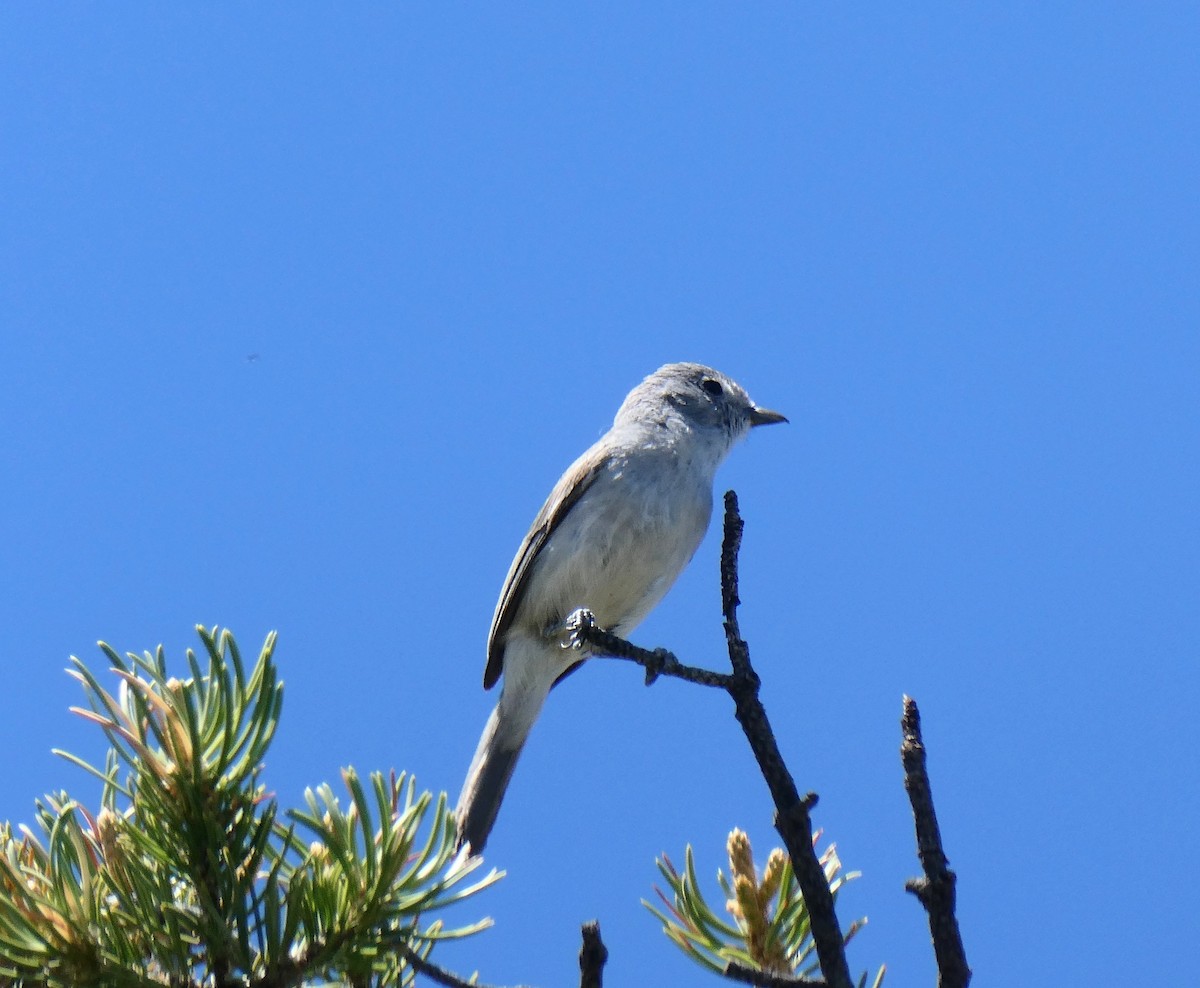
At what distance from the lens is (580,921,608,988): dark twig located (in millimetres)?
1203

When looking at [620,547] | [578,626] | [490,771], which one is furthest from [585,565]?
[578,626]

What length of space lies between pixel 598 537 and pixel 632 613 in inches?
13.1

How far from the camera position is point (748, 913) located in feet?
5.42

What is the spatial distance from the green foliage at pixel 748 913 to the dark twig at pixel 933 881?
1.34 ft

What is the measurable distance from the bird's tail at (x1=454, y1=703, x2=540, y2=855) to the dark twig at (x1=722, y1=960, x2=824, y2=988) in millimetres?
2416

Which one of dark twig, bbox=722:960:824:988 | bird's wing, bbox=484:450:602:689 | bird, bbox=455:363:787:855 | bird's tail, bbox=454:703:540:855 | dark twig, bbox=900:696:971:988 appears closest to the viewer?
dark twig, bbox=900:696:971:988

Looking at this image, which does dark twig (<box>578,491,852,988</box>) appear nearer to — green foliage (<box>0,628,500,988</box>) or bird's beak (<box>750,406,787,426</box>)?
green foliage (<box>0,628,500,988</box>)

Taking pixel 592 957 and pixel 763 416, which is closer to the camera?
pixel 592 957

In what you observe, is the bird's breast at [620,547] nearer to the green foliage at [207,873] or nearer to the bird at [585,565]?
the bird at [585,565]

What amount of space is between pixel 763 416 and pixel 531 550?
55.7 inches

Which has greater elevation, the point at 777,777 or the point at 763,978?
the point at 777,777

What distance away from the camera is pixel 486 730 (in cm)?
406

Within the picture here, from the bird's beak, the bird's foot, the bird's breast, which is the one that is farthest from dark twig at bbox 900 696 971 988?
the bird's beak

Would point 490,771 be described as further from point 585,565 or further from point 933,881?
point 933,881
